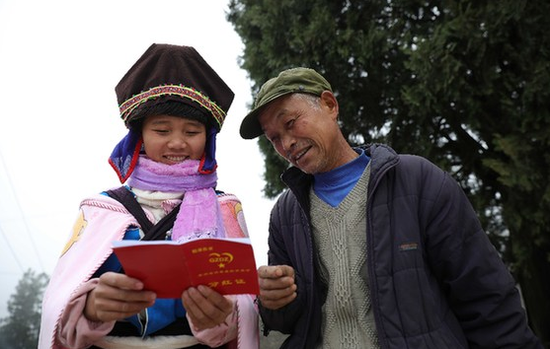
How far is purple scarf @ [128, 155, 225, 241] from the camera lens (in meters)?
1.82

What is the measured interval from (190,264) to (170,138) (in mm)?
790

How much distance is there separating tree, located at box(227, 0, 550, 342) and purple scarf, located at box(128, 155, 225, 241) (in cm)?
470

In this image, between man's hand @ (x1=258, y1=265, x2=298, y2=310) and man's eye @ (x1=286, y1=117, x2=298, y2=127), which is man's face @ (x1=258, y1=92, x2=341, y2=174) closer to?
man's eye @ (x1=286, y1=117, x2=298, y2=127)

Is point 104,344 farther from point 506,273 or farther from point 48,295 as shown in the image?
point 506,273

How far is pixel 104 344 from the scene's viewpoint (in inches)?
66.2

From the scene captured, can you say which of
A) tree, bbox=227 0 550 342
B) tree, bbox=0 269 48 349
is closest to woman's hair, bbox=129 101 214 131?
tree, bbox=0 269 48 349

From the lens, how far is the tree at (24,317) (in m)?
4.74

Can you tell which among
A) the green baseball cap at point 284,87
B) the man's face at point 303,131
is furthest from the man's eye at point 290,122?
the green baseball cap at point 284,87

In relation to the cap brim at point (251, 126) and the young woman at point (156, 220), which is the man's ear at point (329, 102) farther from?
the young woman at point (156, 220)

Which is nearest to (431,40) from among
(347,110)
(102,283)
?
(347,110)

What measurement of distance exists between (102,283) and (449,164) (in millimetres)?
6033

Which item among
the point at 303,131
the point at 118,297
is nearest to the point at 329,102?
the point at 303,131

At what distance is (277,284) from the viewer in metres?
1.71

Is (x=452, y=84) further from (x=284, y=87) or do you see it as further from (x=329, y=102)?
(x=284, y=87)
